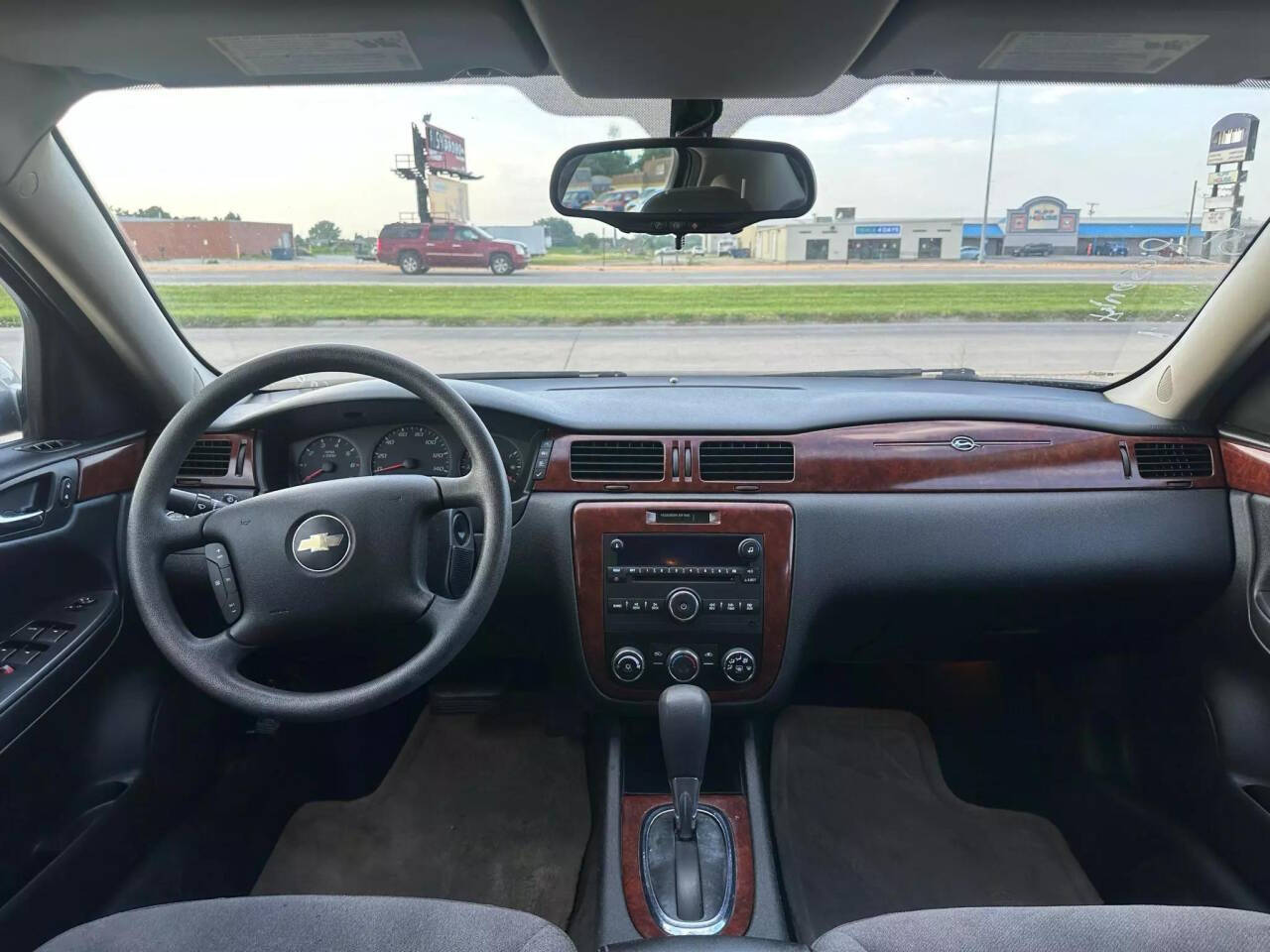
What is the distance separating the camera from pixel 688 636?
2422 millimetres

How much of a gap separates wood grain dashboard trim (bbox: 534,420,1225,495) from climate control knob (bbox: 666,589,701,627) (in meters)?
0.29

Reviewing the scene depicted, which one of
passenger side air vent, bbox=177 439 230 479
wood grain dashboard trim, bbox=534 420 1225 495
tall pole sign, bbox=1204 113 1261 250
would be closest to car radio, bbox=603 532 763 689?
wood grain dashboard trim, bbox=534 420 1225 495

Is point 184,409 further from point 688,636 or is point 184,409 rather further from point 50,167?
point 688,636

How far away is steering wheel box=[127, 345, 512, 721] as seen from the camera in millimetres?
1661

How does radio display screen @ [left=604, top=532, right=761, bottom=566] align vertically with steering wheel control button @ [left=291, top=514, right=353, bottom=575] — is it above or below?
below

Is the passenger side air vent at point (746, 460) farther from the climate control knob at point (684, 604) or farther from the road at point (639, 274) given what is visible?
the road at point (639, 274)

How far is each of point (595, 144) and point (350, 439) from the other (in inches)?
42.7

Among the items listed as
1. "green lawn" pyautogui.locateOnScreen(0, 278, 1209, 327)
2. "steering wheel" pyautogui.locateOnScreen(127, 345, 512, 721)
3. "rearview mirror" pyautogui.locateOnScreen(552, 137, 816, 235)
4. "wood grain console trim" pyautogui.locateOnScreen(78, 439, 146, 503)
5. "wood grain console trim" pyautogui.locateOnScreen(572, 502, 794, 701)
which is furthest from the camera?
"green lawn" pyautogui.locateOnScreen(0, 278, 1209, 327)

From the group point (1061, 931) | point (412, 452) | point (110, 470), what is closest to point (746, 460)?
point (412, 452)

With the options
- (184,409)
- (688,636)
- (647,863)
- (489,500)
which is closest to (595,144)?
(489,500)

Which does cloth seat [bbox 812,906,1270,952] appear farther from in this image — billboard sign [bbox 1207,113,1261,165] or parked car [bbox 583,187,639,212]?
billboard sign [bbox 1207,113,1261,165]

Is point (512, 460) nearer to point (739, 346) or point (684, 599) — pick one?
point (684, 599)

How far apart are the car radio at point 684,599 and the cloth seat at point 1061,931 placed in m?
1.01

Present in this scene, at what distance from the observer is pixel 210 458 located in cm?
242
